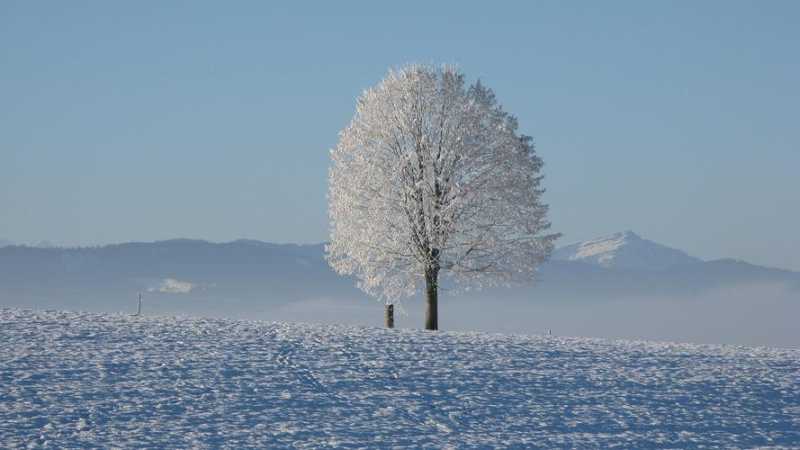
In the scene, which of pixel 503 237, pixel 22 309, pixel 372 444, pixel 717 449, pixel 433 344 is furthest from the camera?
pixel 503 237

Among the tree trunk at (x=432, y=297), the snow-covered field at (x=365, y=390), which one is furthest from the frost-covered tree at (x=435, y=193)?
the snow-covered field at (x=365, y=390)

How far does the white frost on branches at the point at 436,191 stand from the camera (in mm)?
42281

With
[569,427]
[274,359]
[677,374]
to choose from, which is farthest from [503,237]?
[569,427]

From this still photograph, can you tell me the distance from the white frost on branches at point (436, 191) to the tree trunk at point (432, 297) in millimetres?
324

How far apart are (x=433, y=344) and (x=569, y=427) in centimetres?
964

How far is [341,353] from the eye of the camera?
31109 mm

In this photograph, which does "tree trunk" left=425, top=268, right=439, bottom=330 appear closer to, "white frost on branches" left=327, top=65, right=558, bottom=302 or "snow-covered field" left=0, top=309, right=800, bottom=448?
"white frost on branches" left=327, top=65, right=558, bottom=302

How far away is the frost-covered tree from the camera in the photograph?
42.3 metres

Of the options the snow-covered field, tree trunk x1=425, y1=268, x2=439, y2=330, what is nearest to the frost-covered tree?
tree trunk x1=425, y1=268, x2=439, y2=330

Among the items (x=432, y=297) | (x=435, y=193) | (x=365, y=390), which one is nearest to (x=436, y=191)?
(x=435, y=193)

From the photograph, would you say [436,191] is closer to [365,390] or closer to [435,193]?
[435,193]

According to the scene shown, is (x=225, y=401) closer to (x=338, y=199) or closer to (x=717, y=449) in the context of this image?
(x=717, y=449)

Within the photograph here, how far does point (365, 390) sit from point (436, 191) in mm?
17003

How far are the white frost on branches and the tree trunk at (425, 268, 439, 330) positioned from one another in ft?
1.06
